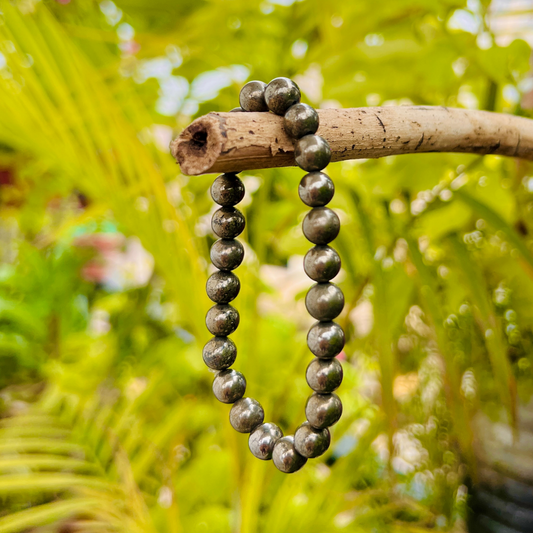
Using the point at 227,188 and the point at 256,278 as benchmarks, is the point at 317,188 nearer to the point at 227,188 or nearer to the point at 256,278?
the point at 227,188

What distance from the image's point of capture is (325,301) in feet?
0.67

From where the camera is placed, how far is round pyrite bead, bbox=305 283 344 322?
0.67 ft

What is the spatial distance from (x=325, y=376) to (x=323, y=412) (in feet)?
0.06

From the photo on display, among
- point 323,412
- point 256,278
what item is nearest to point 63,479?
point 256,278

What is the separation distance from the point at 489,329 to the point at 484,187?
0.25 meters

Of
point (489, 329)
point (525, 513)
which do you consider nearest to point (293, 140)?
point (489, 329)

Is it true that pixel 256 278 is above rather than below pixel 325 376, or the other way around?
above

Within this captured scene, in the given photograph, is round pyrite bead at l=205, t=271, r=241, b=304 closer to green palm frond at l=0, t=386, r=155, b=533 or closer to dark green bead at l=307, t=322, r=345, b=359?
dark green bead at l=307, t=322, r=345, b=359

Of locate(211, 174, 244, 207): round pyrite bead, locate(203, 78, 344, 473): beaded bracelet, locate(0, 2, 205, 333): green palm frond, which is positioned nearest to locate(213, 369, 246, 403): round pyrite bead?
locate(203, 78, 344, 473): beaded bracelet

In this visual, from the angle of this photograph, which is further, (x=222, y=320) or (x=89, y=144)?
(x=89, y=144)

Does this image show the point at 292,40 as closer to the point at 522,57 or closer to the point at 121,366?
the point at 522,57

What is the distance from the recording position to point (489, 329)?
346 millimetres

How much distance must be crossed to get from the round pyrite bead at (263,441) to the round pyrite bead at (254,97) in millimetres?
175

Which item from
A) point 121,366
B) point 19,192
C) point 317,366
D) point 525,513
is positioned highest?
point 19,192
